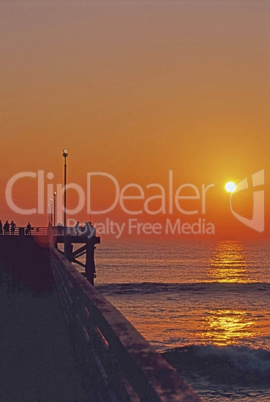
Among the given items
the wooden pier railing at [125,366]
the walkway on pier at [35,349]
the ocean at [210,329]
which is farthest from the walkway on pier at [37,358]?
the ocean at [210,329]

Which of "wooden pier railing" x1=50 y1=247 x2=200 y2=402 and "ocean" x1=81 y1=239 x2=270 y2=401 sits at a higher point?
"wooden pier railing" x1=50 y1=247 x2=200 y2=402

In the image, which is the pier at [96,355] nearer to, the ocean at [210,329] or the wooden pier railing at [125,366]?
the wooden pier railing at [125,366]

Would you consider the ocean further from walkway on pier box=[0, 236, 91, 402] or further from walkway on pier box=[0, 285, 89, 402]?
walkway on pier box=[0, 285, 89, 402]

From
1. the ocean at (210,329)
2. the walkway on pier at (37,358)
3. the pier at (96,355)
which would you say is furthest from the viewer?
Answer: the ocean at (210,329)

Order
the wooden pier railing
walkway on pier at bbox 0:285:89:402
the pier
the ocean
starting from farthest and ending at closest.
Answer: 1. the ocean
2. walkway on pier at bbox 0:285:89:402
3. the pier
4. the wooden pier railing

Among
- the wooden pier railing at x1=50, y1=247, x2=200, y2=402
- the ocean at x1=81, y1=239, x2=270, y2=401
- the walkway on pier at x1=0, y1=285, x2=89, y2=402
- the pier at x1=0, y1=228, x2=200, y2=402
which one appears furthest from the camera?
the ocean at x1=81, y1=239, x2=270, y2=401

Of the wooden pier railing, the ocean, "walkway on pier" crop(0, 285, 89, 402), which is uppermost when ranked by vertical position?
the wooden pier railing

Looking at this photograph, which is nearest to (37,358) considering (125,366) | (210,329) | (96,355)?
(96,355)

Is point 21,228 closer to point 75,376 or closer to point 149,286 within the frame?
point 149,286

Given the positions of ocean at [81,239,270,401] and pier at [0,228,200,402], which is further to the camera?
ocean at [81,239,270,401]

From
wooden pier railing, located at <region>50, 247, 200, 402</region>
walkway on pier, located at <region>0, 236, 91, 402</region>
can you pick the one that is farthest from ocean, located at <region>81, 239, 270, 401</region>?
wooden pier railing, located at <region>50, 247, 200, 402</region>

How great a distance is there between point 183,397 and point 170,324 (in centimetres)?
5210

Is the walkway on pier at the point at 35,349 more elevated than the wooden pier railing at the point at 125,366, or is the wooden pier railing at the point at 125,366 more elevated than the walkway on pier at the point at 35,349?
the wooden pier railing at the point at 125,366

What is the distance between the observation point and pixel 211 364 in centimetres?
3278
